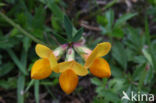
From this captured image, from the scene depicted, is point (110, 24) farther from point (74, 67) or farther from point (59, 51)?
point (74, 67)

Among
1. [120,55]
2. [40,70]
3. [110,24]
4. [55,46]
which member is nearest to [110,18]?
[110,24]

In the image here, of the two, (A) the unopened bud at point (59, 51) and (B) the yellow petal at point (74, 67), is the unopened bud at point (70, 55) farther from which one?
(B) the yellow petal at point (74, 67)

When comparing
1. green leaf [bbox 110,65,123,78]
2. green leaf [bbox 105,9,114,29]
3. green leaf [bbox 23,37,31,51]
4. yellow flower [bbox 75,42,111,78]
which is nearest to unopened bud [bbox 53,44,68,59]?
yellow flower [bbox 75,42,111,78]

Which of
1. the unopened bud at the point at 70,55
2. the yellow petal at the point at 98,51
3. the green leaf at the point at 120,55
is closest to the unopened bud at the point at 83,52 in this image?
the unopened bud at the point at 70,55

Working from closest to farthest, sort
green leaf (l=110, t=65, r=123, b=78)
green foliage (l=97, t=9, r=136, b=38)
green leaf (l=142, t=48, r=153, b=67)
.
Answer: green leaf (l=142, t=48, r=153, b=67)
green leaf (l=110, t=65, r=123, b=78)
green foliage (l=97, t=9, r=136, b=38)

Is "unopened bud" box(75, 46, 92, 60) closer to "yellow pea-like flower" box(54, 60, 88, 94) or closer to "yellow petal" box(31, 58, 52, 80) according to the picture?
"yellow pea-like flower" box(54, 60, 88, 94)

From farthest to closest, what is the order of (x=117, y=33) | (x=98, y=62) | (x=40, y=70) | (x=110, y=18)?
1. (x=110, y=18)
2. (x=117, y=33)
3. (x=98, y=62)
4. (x=40, y=70)
